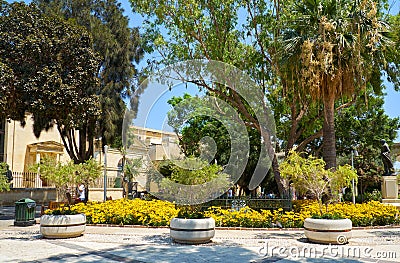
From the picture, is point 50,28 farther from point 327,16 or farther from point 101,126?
point 327,16

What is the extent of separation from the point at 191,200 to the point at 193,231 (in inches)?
87.4

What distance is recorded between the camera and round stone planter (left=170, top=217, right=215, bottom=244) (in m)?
10.6

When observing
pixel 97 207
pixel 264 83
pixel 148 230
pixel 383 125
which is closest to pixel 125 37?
pixel 264 83

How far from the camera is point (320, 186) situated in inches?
467

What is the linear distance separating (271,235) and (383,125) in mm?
22063

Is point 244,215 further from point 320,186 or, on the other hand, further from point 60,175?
point 60,175

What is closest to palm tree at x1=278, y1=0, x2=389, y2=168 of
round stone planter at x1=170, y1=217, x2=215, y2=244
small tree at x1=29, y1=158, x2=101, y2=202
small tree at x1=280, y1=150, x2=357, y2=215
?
small tree at x1=280, y1=150, x2=357, y2=215

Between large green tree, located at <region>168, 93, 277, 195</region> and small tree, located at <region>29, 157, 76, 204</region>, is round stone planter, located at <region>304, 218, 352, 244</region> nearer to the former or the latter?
small tree, located at <region>29, 157, 76, 204</region>

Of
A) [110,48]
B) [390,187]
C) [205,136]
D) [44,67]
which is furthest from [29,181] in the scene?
[390,187]

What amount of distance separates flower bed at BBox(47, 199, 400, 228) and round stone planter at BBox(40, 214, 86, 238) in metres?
1.97

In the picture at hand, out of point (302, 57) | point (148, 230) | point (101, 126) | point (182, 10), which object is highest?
point (182, 10)

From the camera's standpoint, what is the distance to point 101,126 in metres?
23.6

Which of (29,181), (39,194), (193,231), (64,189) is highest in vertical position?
(29,181)

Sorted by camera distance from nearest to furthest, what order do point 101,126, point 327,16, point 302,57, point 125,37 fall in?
point 302,57
point 327,16
point 101,126
point 125,37
